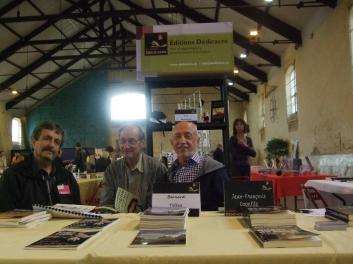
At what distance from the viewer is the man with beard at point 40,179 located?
233 cm

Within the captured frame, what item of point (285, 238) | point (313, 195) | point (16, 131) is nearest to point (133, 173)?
point (285, 238)

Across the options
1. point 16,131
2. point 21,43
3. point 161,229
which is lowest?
point 161,229

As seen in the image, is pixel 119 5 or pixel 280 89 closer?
pixel 280 89

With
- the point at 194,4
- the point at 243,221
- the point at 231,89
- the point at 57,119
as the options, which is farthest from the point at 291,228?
the point at 57,119

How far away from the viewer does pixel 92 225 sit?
1545 millimetres

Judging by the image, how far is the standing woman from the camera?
520 cm

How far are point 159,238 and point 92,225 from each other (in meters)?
0.38

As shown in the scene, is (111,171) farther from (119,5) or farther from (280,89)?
(119,5)

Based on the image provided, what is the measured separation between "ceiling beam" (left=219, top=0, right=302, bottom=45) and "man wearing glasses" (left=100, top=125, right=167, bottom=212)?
6.70 m

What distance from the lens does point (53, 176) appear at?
2.54m

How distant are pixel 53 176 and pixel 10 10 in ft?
31.3

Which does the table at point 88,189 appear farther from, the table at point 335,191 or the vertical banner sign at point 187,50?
the table at point 335,191

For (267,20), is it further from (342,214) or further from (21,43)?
(342,214)

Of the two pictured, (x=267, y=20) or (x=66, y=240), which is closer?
(x=66, y=240)
